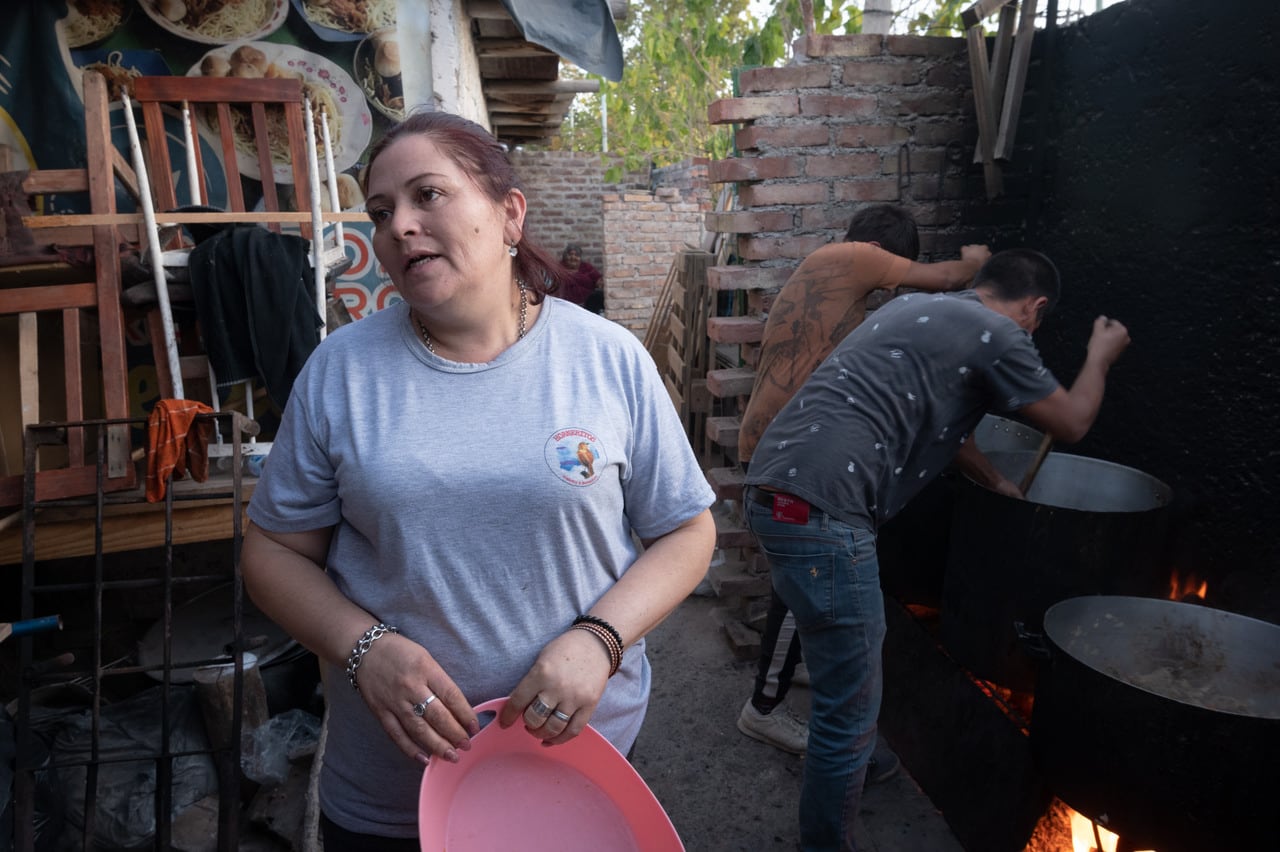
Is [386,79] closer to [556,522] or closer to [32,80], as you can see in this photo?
[32,80]

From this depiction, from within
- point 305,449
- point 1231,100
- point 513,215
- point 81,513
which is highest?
point 1231,100

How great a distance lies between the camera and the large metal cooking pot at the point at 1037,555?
2.25 meters

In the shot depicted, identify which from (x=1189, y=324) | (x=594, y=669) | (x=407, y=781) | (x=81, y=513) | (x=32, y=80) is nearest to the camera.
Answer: (x=594, y=669)

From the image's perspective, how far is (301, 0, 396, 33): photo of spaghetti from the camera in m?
4.08

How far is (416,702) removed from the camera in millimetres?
1168

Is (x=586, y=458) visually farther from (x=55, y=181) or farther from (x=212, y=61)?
(x=212, y=61)

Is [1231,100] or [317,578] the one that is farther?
[1231,100]

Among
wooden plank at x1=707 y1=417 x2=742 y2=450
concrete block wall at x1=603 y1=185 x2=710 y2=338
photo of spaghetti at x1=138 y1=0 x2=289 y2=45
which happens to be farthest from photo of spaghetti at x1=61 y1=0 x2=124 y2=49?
concrete block wall at x1=603 y1=185 x2=710 y2=338

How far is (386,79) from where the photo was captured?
13.9 feet

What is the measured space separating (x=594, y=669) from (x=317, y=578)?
18.8 inches

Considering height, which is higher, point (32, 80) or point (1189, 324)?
point (32, 80)

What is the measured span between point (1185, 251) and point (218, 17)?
14.2 feet

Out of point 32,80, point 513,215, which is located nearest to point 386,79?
point 32,80

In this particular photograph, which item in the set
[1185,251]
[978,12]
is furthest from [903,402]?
[978,12]
